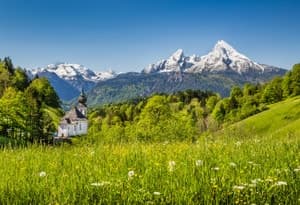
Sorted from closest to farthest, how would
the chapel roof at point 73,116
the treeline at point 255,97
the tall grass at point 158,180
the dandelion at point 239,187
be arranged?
the dandelion at point 239,187
the tall grass at point 158,180
the treeline at point 255,97
the chapel roof at point 73,116

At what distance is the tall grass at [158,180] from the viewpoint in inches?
244

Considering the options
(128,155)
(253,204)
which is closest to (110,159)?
(128,155)

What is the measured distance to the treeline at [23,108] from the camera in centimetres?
3667

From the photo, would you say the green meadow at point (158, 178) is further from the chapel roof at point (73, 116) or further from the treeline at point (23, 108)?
the chapel roof at point (73, 116)

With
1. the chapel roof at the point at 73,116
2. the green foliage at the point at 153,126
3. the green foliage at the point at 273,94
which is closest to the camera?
the green foliage at the point at 153,126

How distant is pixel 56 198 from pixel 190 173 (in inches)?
87.8

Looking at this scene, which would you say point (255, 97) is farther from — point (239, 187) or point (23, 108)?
point (239, 187)

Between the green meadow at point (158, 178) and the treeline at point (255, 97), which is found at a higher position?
the treeline at point (255, 97)

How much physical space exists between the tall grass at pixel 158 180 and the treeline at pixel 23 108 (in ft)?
13.6

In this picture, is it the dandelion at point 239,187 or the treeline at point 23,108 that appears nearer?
the dandelion at point 239,187

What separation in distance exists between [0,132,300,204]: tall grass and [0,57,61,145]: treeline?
4.13 m

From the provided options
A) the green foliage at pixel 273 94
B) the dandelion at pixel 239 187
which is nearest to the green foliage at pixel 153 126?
the dandelion at pixel 239 187

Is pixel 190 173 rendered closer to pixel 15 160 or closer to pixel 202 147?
pixel 202 147

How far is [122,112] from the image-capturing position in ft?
646
